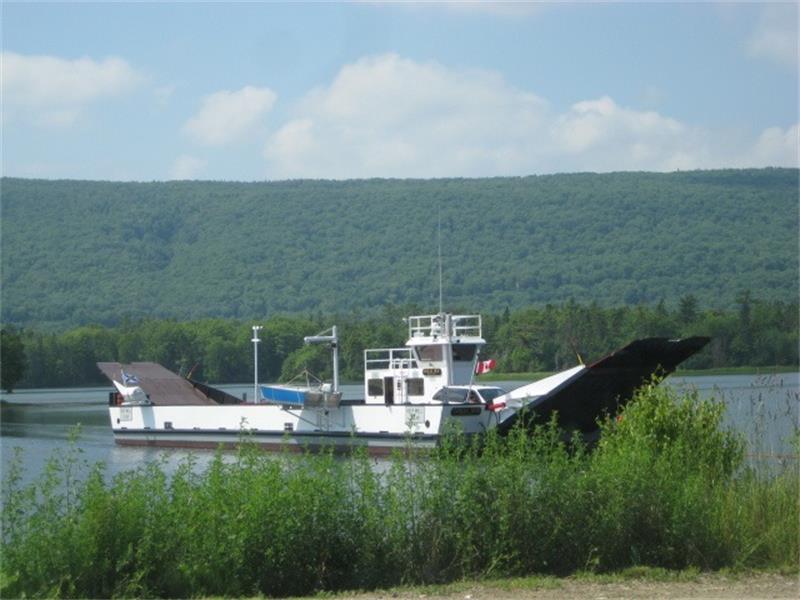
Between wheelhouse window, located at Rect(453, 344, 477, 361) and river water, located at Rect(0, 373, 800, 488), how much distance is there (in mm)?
5558

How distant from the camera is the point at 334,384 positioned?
A: 34812 mm

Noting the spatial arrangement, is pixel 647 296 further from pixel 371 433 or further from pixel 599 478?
pixel 599 478

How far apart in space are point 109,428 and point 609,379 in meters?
28.7

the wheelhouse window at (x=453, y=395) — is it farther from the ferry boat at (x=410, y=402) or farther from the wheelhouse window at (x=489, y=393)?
the wheelhouse window at (x=489, y=393)

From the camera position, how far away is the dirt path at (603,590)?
34.5 feet

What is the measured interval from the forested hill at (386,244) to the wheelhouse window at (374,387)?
87.9m

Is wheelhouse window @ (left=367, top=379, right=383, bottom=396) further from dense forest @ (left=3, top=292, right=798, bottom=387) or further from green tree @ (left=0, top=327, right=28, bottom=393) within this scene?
green tree @ (left=0, top=327, right=28, bottom=393)

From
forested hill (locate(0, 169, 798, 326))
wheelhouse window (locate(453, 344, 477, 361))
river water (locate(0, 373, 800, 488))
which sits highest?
forested hill (locate(0, 169, 798, 326))

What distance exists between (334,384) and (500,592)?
24322mm

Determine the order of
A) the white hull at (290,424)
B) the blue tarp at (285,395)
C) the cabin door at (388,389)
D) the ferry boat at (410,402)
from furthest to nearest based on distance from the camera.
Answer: the blue tarp at (285,395) → the cabin door at (388,389) → the white hull at (290,424) → the ferry boat at (410,402)

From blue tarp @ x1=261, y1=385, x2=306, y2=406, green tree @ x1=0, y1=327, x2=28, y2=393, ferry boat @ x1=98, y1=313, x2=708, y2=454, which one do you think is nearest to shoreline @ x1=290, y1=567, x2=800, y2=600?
ferry boat @ x1=98, y1=313, x2=708, y2=454

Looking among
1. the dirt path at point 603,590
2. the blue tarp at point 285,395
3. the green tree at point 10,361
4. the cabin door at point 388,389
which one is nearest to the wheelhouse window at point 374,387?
the cabin door at point 388,389

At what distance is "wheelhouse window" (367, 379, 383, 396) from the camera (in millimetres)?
34500

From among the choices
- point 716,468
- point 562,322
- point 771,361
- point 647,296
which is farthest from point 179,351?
point 716,468
